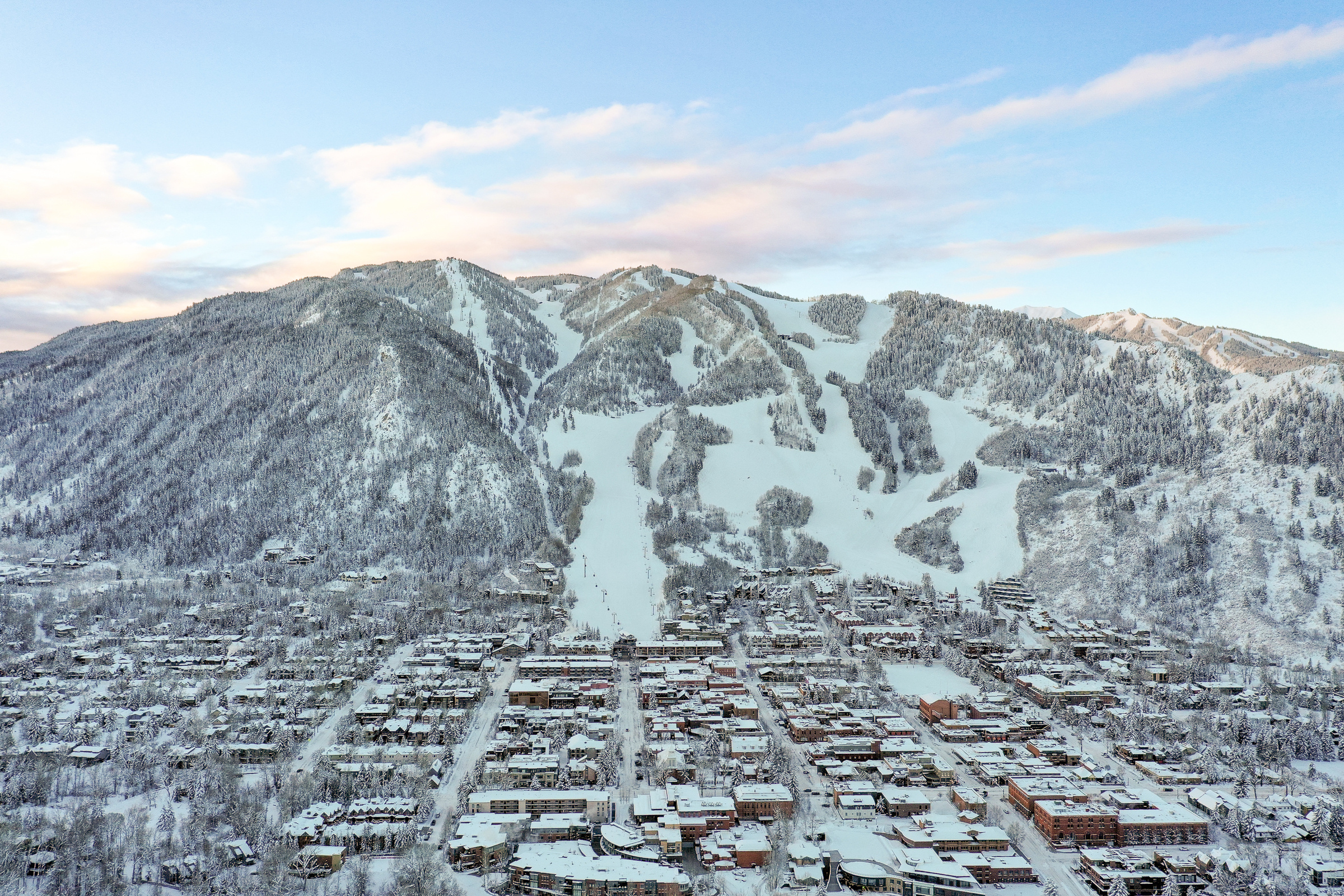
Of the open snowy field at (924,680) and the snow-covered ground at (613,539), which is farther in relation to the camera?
the snow-covered ground at (613,539)

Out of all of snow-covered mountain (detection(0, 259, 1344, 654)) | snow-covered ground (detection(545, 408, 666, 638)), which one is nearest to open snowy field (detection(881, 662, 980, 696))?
snow-covered mountain (detection(0, 259, 1344, 654))

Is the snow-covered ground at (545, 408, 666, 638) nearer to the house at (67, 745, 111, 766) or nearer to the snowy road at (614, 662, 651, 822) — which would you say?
the snowy road at (614, 662, 651, 822)

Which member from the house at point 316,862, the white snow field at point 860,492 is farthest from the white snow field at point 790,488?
the house at point 316,862

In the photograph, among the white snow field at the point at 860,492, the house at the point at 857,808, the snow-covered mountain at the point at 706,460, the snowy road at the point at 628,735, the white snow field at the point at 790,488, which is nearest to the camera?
the house at the point at 857,808

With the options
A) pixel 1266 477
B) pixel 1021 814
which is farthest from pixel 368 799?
pixel 1266 477

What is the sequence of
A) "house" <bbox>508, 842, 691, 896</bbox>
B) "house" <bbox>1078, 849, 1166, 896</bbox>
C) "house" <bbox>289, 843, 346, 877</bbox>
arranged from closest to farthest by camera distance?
"house" <bbox>508, 842, 691, 896</bbox> → "house" <bbox>289, 843, 346, 877</bbox> → "house" <bbox>1078, 849, 1166, 896</bbox>

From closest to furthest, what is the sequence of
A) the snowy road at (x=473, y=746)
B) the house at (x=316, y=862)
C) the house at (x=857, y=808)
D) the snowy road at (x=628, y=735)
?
the house at (x=316, y=862)
the snowy road at (x=473, y=746)
the house at (x=857, y=808)
the snowy road at (x=628, y=735)

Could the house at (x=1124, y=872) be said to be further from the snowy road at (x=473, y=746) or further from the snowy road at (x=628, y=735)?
the snowy road at (x=473, y=746)

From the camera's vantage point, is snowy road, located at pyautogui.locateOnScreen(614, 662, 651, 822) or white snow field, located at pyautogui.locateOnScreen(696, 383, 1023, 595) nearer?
snowy road, located at pyautogui.locateOnScreen(614, 662, 651, 822)
